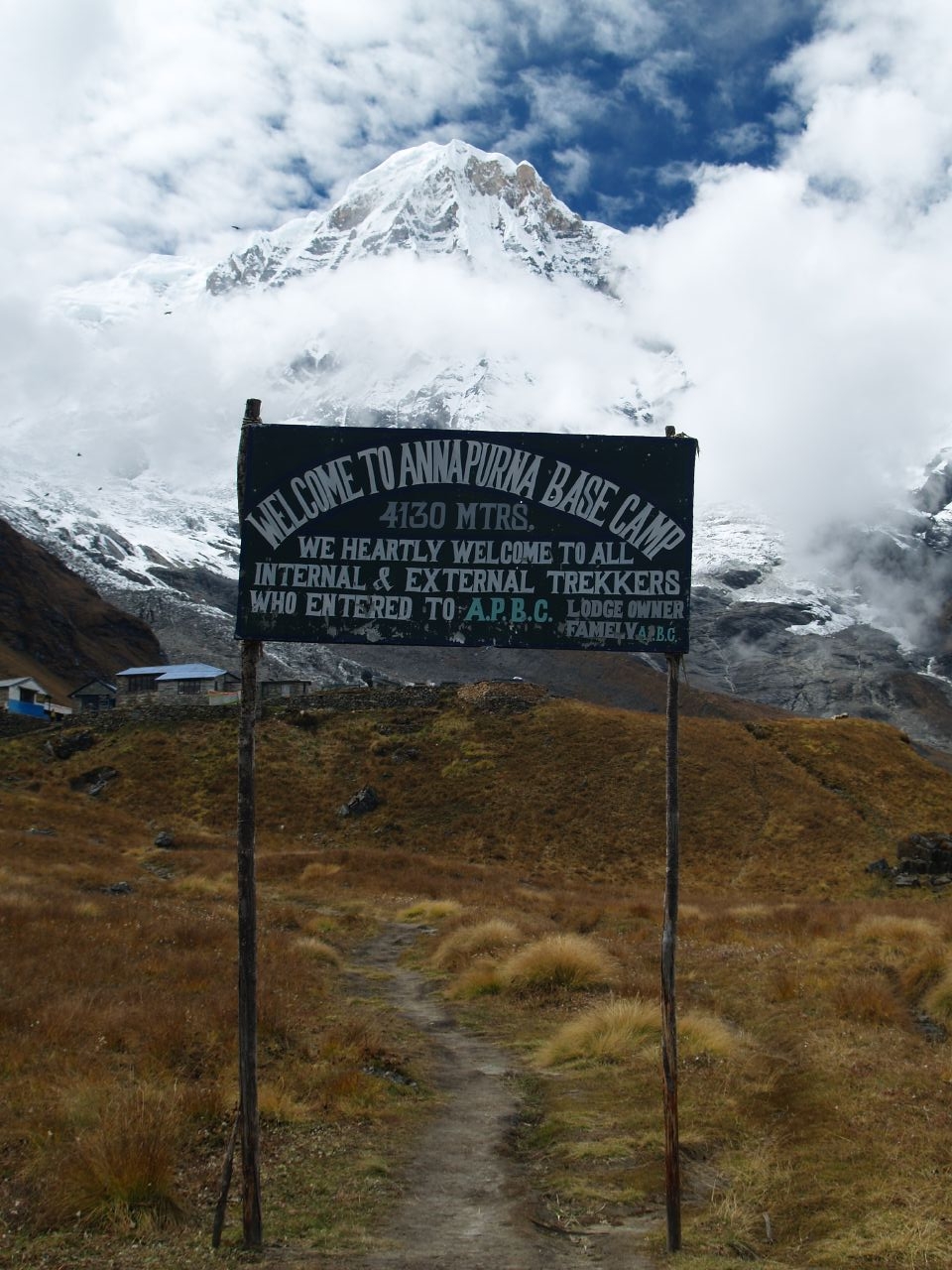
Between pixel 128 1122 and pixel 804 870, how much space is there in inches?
1478

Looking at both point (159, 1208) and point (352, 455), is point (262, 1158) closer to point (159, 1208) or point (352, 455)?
point (159, 1208)

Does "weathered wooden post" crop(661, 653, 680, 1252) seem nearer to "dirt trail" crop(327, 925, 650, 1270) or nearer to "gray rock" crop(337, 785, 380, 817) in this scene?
"dirt trail" crop(327, 925, 650, 1270)

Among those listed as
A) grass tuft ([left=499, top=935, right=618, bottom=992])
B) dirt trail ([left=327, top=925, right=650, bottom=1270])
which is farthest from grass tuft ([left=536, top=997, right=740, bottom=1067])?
grass tuft ([left=499, top=935, right=618, bottom=992])

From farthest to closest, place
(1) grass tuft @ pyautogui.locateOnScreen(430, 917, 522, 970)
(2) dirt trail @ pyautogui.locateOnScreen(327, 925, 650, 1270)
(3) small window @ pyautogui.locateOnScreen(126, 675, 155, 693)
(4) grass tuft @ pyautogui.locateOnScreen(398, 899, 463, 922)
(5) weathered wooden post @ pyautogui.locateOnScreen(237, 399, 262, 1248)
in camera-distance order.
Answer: (3) small window @ pyautogui.locateOnScreen(126, 675, 155, 693) → (4) grass tuft @ pyautogui.locateOnScreen(398, 899, 463, 922) → (1) grass tuft @ pyautogui.locateOnScreen(430, 917, 522, 970) → (2) dirt trail @ pyautogui.locateOnScreen(327, 925, 650, 1270) → (5) weathered wooden post @ pyautogui.locateOnScreen(237, 399, 262, 1248)

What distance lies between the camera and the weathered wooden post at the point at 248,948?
21.1 ft

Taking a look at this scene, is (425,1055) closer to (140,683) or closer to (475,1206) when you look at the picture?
(475,1206)

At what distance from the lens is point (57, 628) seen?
12400 centimetres

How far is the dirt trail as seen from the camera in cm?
662

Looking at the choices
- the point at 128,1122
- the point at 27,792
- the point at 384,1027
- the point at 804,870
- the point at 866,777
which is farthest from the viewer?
the point at 866,777

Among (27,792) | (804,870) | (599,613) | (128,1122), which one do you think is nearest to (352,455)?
(599,613)

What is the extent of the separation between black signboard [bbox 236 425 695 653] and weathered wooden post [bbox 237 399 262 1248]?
14.3 inches

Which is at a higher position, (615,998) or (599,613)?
(599,613)

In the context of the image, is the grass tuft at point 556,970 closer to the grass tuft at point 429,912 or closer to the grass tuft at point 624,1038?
the grass tuft at point 624,1038

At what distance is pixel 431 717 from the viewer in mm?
58625
